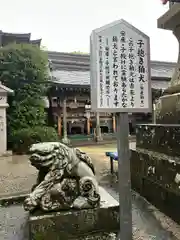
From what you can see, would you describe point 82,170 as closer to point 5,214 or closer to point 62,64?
point 5,214

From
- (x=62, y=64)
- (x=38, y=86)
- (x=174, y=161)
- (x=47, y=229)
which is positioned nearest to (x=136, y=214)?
(x=174, y=161)

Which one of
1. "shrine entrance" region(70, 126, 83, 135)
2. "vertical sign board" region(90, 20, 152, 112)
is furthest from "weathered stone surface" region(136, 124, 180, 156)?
"shrine entrance" region(70, 126, 83, 135)

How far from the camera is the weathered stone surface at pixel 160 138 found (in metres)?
3.25

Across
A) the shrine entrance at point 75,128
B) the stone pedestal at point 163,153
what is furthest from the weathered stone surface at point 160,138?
the shrine entrance at point 75,128

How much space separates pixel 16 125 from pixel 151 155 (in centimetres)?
947

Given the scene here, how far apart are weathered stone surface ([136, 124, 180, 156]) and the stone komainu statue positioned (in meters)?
1.37

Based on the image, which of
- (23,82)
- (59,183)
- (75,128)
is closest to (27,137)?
(23,82)

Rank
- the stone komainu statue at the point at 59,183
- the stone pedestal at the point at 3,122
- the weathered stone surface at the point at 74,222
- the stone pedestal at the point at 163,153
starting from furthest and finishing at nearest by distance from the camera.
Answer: the stone pedestal at the point at 3,122, the stone pedestal at the point at 163,153, the stone komainu statue at the point at 59,183, the weathered stone surface at the point at 74,222

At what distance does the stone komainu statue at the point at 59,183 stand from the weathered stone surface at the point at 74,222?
3.1 inches

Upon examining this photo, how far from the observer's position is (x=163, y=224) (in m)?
2.89

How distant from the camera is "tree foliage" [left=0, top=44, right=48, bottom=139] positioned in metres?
12.1

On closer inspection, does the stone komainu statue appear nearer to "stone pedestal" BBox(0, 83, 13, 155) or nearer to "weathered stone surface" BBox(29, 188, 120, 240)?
"weathered stone surface" BBox(29, 188, 120, 240)

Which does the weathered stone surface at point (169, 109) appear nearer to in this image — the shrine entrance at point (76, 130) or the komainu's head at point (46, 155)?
the komainu's head at point (46, 155)

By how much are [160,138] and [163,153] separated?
248mm
